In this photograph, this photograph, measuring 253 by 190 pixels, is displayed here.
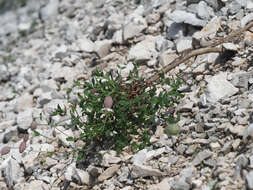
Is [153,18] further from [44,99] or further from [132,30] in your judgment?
[44,99]

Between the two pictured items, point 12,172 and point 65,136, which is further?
point 65,136

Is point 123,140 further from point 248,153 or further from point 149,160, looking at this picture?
point 248,153

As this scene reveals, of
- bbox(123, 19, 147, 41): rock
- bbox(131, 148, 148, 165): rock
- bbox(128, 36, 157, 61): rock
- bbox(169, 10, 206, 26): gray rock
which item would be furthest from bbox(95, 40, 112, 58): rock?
bbox(131, 148, 148, 165): rock

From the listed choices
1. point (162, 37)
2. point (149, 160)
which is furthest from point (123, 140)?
point (162, 37)

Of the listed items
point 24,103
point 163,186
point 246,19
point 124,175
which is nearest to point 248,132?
point 163,186

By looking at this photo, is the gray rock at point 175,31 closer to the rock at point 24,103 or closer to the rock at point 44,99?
the rock at point 44,99

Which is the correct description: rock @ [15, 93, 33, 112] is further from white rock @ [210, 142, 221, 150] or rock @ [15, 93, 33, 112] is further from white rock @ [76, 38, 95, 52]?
white rock @ [210, 142, 221, 150]
